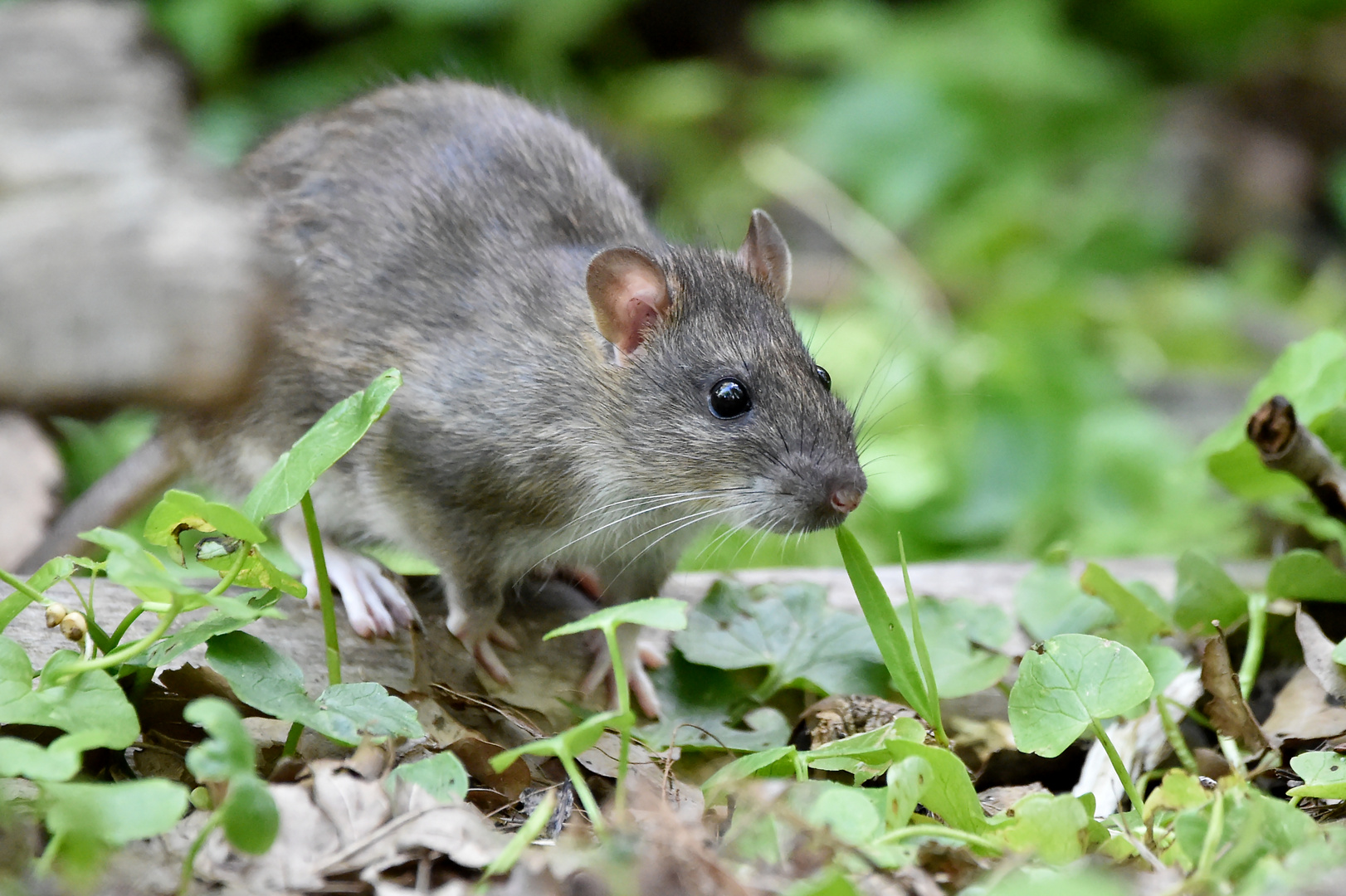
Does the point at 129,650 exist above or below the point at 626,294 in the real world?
below

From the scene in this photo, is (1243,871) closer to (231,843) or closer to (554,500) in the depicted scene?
(231,843)

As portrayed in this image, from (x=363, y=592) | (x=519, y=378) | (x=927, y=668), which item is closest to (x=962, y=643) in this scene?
(x=927, y=668)

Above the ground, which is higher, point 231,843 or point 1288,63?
point 1288,63

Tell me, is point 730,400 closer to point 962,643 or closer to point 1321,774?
point 962,643

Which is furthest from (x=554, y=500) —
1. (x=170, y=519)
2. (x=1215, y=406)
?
(x=1215, y=406)

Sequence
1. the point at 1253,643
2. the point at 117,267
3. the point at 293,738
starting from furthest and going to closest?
1. the point at 117,267
2. the point at 1253,643
3. the point at 293,738

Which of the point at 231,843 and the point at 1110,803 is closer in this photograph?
the point at 231,843

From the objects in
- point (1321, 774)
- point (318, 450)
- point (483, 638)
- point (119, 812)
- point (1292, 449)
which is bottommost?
point (483, 638)

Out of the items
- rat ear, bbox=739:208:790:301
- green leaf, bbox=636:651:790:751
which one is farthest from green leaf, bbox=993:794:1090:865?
rat ear, bbox=739:208:790:301
